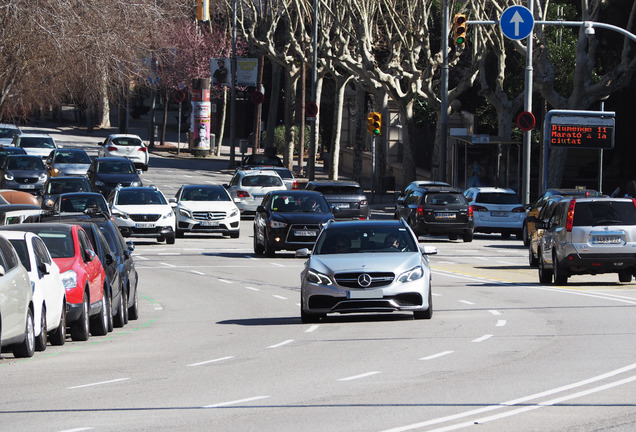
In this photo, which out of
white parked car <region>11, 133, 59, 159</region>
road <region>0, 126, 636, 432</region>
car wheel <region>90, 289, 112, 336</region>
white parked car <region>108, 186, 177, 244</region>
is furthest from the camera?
white parked car <region>11, 133, 59, 159</region>

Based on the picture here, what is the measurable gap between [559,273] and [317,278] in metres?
7.97

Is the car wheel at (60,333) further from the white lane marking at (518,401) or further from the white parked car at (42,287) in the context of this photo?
the white lane marking at (518,401)

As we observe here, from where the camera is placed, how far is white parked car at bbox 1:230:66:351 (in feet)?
47.6

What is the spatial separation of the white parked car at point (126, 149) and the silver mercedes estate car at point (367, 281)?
4548 cm

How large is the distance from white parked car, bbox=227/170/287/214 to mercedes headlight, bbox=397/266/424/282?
27.6m

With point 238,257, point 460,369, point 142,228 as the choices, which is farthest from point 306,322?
point 142,228

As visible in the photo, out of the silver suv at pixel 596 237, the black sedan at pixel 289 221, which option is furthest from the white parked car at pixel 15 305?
the black sedan at pixel 289 221

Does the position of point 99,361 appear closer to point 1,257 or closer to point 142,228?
point 1,257

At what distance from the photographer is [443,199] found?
36.7 m

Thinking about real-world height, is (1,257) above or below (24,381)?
above

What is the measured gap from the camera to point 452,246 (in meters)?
35.8

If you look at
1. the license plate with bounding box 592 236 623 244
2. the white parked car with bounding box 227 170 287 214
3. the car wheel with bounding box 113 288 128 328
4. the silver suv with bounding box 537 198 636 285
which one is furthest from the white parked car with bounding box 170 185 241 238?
the car wheel with bounding box 113 288 128 328

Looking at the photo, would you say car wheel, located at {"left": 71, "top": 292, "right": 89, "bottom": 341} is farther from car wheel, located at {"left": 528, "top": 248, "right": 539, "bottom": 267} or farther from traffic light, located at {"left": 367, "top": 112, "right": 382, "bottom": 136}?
traffic light, located at {"left": 367, "top": 112, "right": 382, "bottom": 136}

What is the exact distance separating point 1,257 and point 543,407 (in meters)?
6.53
